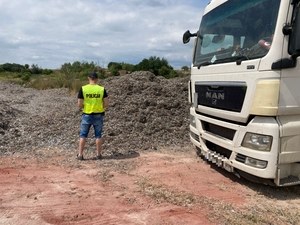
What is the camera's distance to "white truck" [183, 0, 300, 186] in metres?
5.10

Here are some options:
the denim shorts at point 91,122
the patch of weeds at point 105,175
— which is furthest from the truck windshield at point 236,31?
the patch of weeds at point 105,175

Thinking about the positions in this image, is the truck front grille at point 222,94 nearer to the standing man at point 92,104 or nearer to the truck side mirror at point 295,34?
the truck side mirror at point 295,34

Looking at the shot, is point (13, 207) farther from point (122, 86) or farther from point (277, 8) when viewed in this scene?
point (122, 86)

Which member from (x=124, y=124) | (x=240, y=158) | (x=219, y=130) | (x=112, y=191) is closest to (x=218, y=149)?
(x=219, y=130)

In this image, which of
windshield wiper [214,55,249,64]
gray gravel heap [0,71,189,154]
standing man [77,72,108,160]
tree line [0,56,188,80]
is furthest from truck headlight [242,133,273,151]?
tree line [0,56,188,80]

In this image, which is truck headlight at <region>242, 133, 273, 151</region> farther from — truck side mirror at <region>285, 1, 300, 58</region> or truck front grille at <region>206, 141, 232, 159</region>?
truck side mirror at <region>285, 1, 300, 58</region>

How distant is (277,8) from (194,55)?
265cm

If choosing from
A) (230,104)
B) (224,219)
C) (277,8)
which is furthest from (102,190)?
(277,8)

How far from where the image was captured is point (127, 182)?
645cm

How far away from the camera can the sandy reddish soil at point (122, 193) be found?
4.87 meters

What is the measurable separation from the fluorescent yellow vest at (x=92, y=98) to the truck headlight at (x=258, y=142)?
3.51 meters

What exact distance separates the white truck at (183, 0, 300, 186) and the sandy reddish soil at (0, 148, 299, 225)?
23.3 inches

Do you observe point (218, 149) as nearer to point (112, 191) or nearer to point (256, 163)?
point (256, 163)

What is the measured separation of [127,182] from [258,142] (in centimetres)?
235
